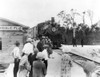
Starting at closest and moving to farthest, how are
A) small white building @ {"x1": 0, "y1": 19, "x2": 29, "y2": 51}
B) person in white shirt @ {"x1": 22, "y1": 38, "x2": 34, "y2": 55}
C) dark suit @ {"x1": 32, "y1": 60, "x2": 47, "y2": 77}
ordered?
dark suit @ {"x1": 32, "y1": 60, "x2": 47, "y2": 77} < person in white shirt @ {"x1": 22, "y1": 38, "x2": 34, "y2": 55} < small white building @ {"x1": 0, "y1": 19, "x2": 29, "y2": 51}

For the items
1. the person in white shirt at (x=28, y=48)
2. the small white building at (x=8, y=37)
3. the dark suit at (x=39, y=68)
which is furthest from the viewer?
the small white building at (x=8, y=37)

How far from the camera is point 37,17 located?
7.12 m

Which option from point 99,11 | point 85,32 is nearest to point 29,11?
point 99,11

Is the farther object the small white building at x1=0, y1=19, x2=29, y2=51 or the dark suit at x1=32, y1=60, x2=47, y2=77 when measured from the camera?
the small white building at x1=0, y1=19, x2=29, y2=51

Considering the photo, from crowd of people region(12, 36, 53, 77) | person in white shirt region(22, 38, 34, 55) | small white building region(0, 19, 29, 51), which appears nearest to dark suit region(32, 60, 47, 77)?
crowd of people region(12, 36, 53, 77)

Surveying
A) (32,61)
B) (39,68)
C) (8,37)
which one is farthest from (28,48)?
(8,37)

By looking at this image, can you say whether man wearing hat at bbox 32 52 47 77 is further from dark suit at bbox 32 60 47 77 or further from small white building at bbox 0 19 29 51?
small white building at bbox 0 19 29 51

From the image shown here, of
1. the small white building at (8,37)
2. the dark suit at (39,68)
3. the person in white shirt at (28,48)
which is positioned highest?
the small white building at (8,37)

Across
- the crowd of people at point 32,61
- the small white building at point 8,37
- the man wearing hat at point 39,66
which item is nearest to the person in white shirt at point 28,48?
the crowd of people at point 32,61

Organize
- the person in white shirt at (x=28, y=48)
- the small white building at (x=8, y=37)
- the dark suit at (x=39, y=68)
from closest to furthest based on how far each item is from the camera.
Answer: the dark suit at (x=39, y=68) < the person in white shirt at (x=28, y=48) < the small white building at (x=8, y=37)

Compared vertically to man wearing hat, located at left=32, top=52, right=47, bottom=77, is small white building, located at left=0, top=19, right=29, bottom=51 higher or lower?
higher

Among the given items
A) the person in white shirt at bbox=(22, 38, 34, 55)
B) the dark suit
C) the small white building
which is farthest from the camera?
the small white building

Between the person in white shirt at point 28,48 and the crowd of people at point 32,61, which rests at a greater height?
the person in white shirt at point 28,48

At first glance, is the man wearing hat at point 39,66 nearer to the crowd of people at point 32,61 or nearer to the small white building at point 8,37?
the crowd of people at point 32,61
